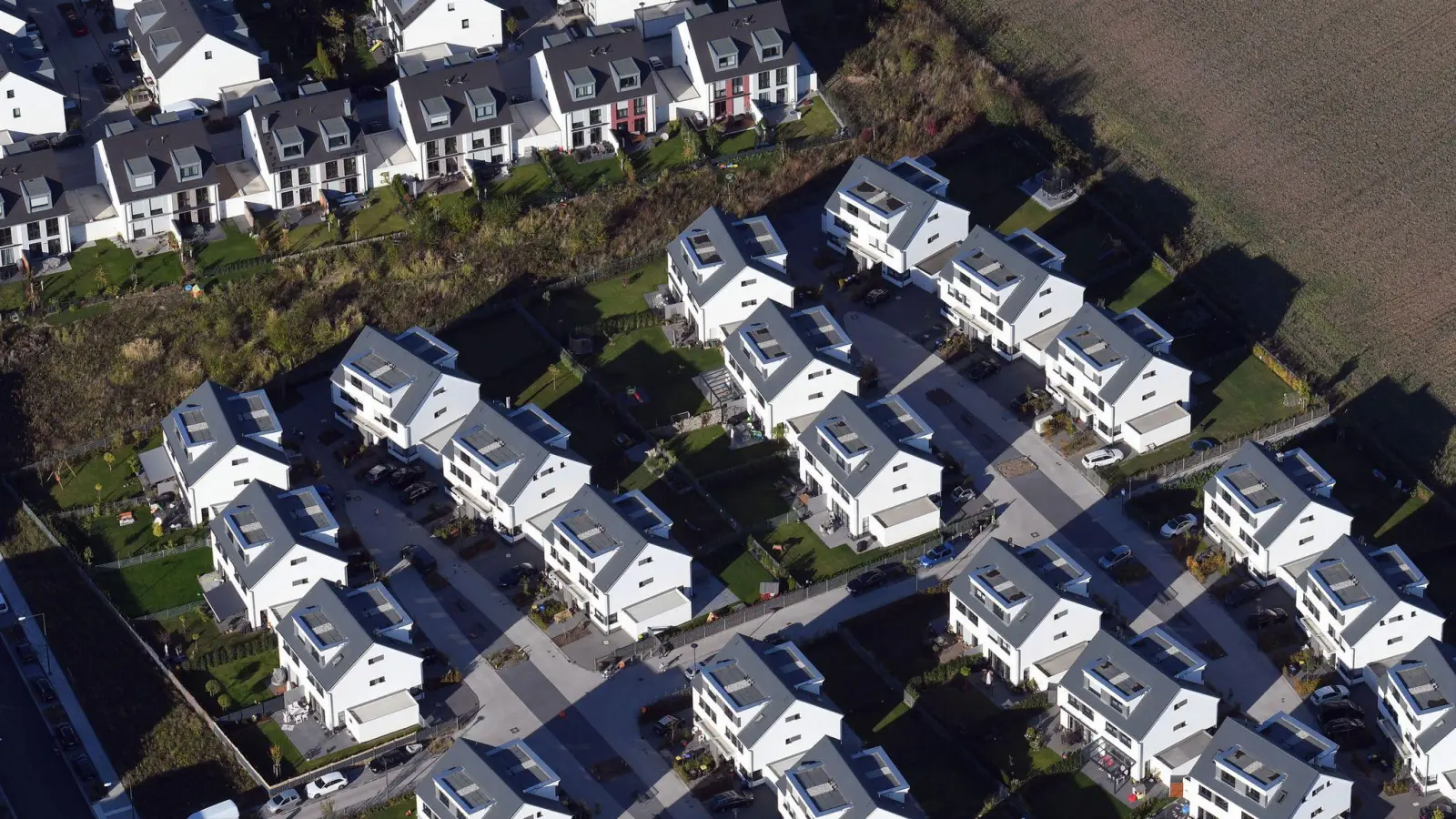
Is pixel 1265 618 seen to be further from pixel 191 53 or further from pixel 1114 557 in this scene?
pixel 191 53

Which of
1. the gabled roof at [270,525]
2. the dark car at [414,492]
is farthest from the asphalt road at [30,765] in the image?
the dark car at [414,492]

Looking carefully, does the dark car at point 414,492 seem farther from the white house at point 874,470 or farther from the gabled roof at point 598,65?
the gabled roof at point 598,65

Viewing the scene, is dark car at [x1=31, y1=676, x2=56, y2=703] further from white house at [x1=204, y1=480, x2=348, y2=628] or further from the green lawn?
white house at [x1=204, y1=480, x2=348, y2=628]

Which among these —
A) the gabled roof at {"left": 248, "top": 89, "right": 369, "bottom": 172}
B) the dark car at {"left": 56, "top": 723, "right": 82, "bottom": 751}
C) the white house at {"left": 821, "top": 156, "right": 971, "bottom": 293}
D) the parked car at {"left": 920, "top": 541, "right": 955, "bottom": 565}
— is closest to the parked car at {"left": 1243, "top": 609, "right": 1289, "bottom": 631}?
the parked car at {"left": 920, "top": 541, "right": 955, "bottom": 565}

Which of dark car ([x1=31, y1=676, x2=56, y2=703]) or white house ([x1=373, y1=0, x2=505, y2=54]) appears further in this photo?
white house ([x1=373, y1=0, x2=505, y2=54])

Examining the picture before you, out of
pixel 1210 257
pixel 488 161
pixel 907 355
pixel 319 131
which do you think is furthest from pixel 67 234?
pixel 1210 257

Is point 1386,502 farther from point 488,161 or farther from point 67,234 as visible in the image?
point 67,234

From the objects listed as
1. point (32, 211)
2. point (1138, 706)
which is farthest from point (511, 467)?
point (32, 211)
